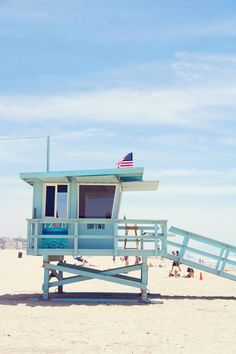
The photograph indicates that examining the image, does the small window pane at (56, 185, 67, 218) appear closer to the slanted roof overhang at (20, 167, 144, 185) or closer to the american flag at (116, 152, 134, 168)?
the slanted roof overhang at (20, 167, 144, 185)

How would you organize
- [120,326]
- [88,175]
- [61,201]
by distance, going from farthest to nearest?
[61,201] < [88,175] < [120,326]

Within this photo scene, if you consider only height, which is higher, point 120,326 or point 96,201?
point 96,201

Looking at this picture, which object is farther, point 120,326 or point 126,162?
point 126,162

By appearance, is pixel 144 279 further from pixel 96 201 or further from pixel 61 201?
pixel 61 201

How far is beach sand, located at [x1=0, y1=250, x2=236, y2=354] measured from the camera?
10.2 metres

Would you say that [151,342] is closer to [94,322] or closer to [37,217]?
[94,322]

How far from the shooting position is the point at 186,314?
14.5m

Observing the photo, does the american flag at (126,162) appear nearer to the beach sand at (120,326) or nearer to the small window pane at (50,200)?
the small window pane at (50,200)

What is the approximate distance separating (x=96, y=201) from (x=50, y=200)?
1489 mm

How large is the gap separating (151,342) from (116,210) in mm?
7353

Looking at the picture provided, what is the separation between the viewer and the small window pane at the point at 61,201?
17.6 m

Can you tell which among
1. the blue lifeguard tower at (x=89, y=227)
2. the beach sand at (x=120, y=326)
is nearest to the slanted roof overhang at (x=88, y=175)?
the blue lifeguard tower at (x=89, y=227)

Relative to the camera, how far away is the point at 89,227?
57.3ft

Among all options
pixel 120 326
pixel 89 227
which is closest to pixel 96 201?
pixel 89 227
